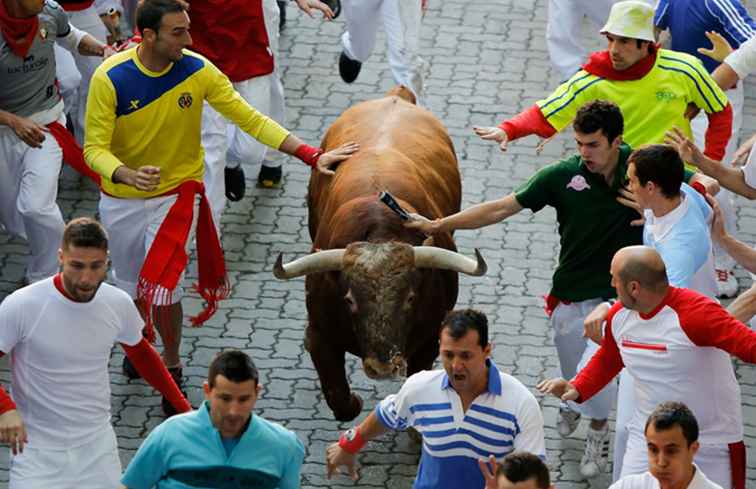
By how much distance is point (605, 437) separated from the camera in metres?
10.6

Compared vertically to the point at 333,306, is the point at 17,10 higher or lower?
higher

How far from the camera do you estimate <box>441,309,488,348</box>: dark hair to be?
8055mm

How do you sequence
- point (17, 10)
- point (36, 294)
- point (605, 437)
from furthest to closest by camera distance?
point (17, 10) < point (605, 437) < point (36, 294)

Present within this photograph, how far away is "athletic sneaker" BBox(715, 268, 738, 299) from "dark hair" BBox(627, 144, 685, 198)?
3611 mm

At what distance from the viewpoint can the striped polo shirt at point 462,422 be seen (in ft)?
26.5

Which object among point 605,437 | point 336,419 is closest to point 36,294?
point 336,419

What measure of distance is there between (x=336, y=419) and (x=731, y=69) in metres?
3.87

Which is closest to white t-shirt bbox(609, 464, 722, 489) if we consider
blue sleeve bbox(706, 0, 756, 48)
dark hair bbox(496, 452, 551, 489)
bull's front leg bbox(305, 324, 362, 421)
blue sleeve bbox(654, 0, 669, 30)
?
dark hair bbox(496, 452, 551, 489)

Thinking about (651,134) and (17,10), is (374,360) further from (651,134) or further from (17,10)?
(17,10)

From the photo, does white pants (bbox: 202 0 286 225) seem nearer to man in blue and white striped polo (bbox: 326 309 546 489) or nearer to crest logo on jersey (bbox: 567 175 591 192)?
crest logo on jersey (bbox: 567 175 591 192)

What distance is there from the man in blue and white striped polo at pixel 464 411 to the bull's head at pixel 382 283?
162 centimetres

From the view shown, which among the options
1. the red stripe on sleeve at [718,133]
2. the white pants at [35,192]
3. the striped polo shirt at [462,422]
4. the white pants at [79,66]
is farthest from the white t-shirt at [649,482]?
the white pants at [79,66]

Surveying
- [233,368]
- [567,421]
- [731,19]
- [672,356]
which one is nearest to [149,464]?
[233,368]

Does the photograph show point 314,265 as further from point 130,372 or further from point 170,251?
point 130,372
